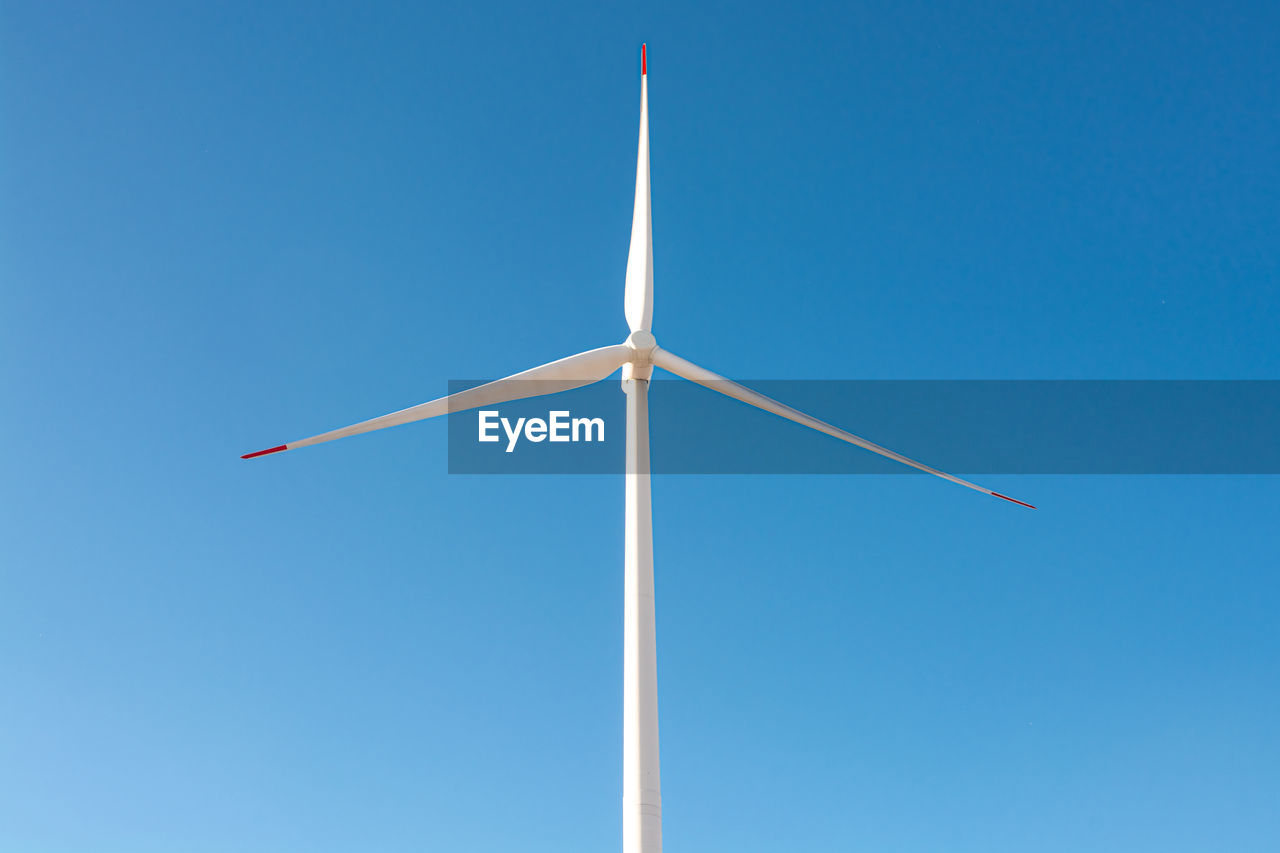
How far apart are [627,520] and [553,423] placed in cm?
296

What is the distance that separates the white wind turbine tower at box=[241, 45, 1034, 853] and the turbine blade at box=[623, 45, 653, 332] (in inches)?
1.2

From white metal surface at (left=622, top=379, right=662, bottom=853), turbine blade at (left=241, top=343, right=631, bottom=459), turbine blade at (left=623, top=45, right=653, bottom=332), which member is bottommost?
white metal surface at (left=622, top=379, right=662, bottom=853)

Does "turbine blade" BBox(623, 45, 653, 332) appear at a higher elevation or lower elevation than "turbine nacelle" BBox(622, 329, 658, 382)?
higher

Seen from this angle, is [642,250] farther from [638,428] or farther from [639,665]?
[639,665]

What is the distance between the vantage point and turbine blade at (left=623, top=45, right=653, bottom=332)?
2984 cm

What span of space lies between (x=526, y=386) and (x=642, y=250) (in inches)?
214

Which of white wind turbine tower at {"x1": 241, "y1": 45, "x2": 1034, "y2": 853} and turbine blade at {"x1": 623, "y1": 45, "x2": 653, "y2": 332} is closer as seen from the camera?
white wind turbine tower at {"x1": 241, "y1": 45, "x2": 1034, "y2": 853}

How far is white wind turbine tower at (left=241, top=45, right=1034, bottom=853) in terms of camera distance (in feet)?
77.4

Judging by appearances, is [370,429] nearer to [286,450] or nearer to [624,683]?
[286,450]

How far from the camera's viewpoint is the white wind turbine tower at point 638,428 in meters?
23.6

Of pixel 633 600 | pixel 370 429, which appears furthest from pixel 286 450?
pixel 633 600

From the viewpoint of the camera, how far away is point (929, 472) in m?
30.5

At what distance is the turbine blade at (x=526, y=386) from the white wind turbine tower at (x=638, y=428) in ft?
0.08

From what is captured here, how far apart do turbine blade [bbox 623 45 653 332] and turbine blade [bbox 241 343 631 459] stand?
1414 millimetres
